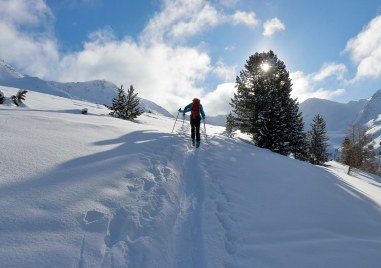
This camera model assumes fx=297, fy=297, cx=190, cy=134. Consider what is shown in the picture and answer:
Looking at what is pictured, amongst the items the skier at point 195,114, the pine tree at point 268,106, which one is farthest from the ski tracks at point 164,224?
the pine tree at point 268,106

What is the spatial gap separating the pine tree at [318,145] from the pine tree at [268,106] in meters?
13.9

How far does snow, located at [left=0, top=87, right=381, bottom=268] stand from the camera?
412 centimetres

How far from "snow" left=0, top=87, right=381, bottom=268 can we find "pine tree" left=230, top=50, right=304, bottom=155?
16192 mm

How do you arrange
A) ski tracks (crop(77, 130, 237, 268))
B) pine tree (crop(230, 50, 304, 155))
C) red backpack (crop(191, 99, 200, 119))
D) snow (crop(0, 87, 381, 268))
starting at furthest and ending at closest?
pine tree (crop(230, 50, 304, 155)), red backpack (crop(191, 99, 200, 119)), ski tracks (crop(77, 130, 237, 268)), snow (crop(0, 87, 381, 268))

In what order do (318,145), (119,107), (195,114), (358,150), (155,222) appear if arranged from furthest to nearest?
(318,145) → (358,150) → (119,107) → (195,114) → (155,222)

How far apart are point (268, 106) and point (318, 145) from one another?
19.4 meters

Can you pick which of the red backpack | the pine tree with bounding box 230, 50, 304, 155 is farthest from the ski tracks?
the pine tree with bounding box 230, 50, 304, 155

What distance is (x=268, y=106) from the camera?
25516 millimetres

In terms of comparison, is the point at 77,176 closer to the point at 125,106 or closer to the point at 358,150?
the point at 125,106

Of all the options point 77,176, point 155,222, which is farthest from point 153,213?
point 77,176

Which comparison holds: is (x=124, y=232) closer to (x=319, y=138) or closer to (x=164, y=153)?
(x=164, y=153)

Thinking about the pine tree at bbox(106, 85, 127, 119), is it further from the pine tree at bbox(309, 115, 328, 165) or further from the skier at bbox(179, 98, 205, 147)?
the pine tree at bbox(309, 115, 328, 165)

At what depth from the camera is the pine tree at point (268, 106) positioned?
25453mm

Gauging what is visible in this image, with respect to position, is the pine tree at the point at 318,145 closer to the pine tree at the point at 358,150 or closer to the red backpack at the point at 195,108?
the pine tree at the point at 358,150
